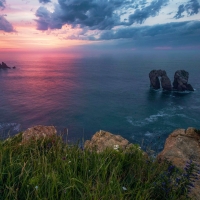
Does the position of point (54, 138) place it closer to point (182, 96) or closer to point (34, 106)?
point (34, 106)

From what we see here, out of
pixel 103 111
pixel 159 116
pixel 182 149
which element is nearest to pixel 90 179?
pixel 182 149

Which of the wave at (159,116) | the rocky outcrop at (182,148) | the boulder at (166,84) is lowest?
the wave at (159,116)

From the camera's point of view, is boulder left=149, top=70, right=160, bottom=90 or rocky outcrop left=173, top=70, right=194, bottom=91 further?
boulder left=149, top=70, right=160, bottom=90

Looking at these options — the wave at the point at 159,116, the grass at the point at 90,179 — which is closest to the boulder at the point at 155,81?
the wave at the point at 159,116

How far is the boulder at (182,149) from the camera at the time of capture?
273 inches

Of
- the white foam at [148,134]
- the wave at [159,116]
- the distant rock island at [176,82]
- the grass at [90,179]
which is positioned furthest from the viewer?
the distant rock island at [176,82]

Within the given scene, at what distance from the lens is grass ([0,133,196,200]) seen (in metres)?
3.48

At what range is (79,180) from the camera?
3.91 metres

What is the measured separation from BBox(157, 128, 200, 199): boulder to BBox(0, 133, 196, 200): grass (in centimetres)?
182

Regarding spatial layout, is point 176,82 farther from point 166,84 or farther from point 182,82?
point 166,84

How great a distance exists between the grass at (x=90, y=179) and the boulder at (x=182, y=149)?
1817 millimetres

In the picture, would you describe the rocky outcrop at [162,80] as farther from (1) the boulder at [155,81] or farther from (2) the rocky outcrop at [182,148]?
(2) the rocky outcrop at [182,148]

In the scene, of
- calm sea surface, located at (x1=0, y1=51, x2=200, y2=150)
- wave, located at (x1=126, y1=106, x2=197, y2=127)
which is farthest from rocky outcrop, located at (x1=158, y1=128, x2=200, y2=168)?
wave, located at (x1=126, y1=106, x2=197, y2=127)

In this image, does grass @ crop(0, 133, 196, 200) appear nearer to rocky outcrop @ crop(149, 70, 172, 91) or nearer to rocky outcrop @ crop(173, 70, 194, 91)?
rocky outcrop @ crop(173, 70, 194, 91)
